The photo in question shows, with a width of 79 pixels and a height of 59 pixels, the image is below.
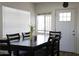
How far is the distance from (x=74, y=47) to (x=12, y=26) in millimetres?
2339

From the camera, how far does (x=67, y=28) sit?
472 cm

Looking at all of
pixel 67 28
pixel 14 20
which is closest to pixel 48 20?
pixel 67 28

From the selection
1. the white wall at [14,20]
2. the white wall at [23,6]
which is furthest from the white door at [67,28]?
the white wall at [14,20]

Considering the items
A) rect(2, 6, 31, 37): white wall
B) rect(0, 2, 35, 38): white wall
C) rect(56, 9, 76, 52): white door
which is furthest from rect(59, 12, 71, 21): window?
rect(2, 6, 31, 37): white wall

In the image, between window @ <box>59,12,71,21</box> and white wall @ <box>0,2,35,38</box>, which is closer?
white wall @ <box>0,2,35,38</box>

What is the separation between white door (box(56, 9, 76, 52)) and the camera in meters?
4.59

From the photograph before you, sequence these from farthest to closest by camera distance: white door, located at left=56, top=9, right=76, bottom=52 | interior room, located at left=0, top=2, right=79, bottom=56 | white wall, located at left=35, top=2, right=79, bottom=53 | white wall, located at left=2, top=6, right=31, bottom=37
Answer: white door, located at left=56, top=9, right=76, bottom=52
white wall, located at left=35, top=2, right=79, bottom=53
interior room, located at left=0, top=2, right=79, bottom=56
white wall, located at left=2, top=6, right=31, bottom=37

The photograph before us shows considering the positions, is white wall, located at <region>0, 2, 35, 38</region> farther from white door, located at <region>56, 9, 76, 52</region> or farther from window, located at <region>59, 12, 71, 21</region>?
window, located at <region>59, 12, 71, 21</region>

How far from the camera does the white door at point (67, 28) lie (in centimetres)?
459

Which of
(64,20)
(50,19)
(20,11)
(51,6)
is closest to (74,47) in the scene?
(64,20)

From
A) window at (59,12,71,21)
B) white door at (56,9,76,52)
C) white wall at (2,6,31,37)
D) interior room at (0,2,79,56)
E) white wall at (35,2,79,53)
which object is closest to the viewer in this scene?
white wall at (2,6,31,37)

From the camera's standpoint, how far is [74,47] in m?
4.56

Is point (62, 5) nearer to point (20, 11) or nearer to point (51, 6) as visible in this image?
point (51, 6)

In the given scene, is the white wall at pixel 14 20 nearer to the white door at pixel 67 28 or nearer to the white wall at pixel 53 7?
the white wall at pixel 53 7
